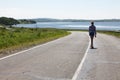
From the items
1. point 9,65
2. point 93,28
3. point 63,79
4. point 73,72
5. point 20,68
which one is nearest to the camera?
point 63,79

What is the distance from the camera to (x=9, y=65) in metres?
13.1

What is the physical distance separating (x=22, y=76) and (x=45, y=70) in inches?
62.4

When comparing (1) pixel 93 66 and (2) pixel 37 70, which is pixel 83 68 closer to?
(1) pixel 93 66

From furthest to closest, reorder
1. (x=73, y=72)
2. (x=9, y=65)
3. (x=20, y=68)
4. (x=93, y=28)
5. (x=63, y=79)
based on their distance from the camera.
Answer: (x=93, y=28), (x=9, y=65), (x=20, y=68), (x=73, y=72), (x=63, y=79)

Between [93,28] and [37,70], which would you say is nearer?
[37,70]

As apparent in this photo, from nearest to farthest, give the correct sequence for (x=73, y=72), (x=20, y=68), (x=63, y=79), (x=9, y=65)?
(x=63, y=79), (x=73, y=72), (x=20, y=68), (x=9, y=65)

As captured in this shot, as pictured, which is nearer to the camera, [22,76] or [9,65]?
[22,76]

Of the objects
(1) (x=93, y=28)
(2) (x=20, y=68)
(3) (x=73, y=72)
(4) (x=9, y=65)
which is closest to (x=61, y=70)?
(3) (x=73, y=72)

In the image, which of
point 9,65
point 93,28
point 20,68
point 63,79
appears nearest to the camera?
point 63,79

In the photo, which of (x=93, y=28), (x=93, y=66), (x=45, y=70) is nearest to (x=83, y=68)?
(x=93, y=66)

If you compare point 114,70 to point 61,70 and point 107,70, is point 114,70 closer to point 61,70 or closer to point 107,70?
point 107,70

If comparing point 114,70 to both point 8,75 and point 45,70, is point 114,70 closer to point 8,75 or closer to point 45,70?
point 45,70

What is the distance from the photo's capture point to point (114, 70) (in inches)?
480

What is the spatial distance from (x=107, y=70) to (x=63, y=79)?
2732mm
